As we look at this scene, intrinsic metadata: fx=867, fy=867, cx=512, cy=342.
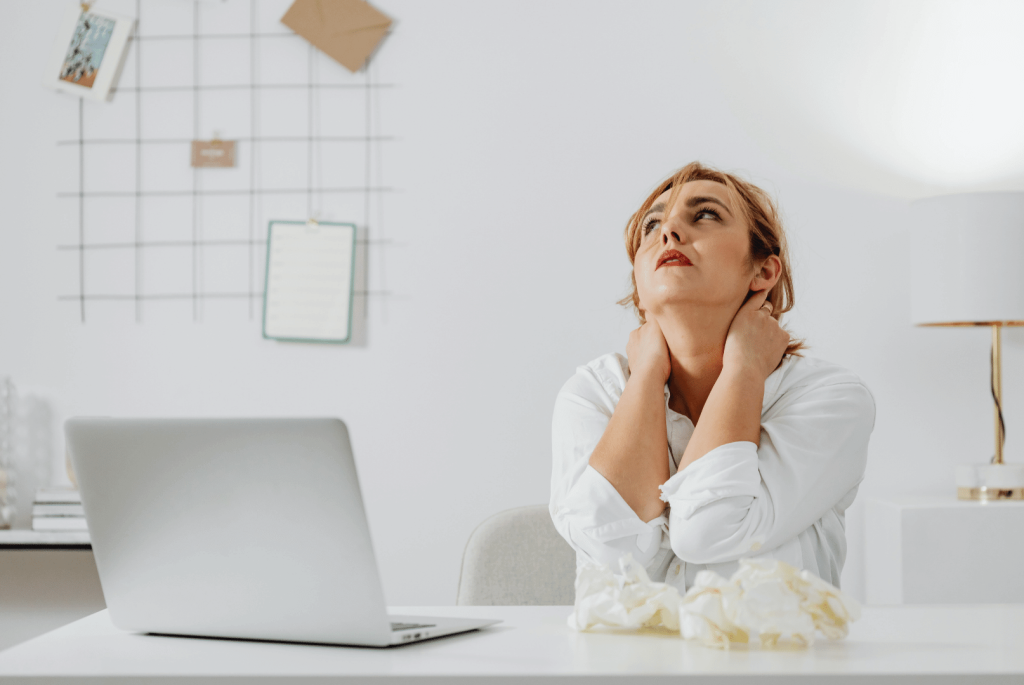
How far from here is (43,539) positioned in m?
1.87

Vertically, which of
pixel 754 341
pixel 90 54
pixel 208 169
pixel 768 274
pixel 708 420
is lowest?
pixel 708 420

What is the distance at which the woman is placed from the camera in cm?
105

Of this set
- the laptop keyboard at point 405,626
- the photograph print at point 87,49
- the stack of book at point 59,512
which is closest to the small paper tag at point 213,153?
the photograph print at point 87,49

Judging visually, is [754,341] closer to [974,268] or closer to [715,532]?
[715,532]

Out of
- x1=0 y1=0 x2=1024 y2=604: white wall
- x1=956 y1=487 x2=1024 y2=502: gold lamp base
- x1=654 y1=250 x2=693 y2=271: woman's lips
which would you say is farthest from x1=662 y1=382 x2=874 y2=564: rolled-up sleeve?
x1=0 y1=0 x2=1024 y2=604: white wall

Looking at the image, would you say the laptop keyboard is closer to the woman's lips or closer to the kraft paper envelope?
the woman's lips

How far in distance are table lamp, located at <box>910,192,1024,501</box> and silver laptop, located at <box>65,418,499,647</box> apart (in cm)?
152

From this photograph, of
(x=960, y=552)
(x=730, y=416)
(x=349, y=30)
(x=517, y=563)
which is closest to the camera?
(x=730, y=416)

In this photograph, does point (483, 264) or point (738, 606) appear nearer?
point (738, 606)

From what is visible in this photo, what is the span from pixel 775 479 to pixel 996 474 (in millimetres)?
1106

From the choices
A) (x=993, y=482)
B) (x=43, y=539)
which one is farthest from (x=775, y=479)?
(x=43, y=539)

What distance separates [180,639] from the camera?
2.42 feet

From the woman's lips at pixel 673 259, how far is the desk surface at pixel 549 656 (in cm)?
59

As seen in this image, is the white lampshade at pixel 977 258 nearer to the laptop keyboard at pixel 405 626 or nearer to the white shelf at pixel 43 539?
the laptop keyboard at pixel 405 626
